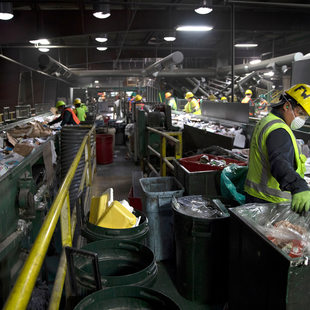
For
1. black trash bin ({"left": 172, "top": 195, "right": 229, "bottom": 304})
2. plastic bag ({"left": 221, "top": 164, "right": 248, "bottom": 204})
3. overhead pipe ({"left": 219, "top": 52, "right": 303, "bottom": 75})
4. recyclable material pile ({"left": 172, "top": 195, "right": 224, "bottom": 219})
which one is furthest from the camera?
overhead pipe ({"left": 219, "top": 52, "right": 303, "bottom": 75})

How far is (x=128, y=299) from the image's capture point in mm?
1681

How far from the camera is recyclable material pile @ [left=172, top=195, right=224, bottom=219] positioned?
9.12 feet

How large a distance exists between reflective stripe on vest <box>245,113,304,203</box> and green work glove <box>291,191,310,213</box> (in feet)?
1.42

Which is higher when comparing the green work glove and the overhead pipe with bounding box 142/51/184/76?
the overhead pipe with bounding box 142/51/184/76

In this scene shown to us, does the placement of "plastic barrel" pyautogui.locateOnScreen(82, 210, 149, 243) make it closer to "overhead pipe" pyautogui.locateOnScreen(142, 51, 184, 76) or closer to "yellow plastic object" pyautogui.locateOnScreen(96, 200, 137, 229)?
"yellow plastic object" pyautogui.locateOnScreen(96, 200, 137, 229)

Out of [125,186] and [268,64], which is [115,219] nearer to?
[125,186]

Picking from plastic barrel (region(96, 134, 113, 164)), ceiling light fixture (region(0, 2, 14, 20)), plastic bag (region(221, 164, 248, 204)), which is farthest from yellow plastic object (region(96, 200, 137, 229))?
plastic barrel (region(96, 134, 113, 164))

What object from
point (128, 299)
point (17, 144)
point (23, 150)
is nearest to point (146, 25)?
point (17, 144)

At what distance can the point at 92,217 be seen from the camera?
2.71 m

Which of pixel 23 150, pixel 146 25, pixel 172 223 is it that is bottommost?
pixel 172 223

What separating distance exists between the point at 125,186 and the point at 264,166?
→ 474cm

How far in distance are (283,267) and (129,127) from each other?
8904mm

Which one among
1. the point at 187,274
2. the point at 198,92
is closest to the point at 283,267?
the point at 187,274

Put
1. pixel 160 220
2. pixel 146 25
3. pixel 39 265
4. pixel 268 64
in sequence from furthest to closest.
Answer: pixel 268 64
pixel 146 25
pixel 160 220
pixel 39 265
